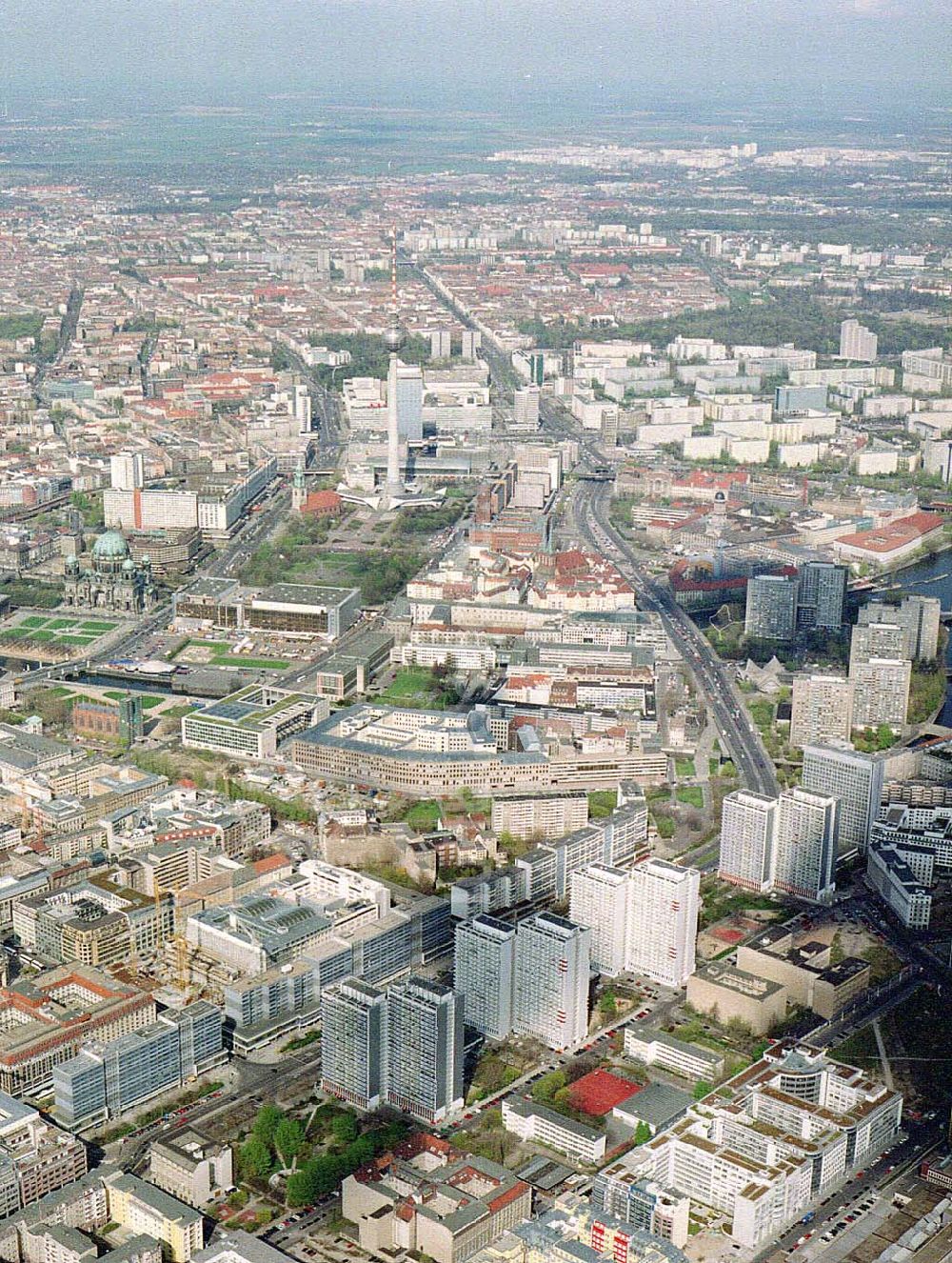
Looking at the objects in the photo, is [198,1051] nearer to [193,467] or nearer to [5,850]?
[5,850]

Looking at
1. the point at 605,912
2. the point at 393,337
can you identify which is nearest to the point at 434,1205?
the point at 605,912

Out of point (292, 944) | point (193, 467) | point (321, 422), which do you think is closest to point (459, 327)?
point (321, 422)

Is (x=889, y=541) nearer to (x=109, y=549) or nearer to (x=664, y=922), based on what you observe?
(x=109, y=549)

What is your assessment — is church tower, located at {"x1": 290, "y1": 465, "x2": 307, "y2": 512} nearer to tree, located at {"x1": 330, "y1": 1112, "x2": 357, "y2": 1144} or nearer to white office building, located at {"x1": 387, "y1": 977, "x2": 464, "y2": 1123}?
white office building, located at {"x1": 387, "y1": 977, "x2": 464, "y2": 1123}

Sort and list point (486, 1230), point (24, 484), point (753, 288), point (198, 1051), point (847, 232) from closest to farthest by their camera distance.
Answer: point (486, 1230) → point (198, 1051) → point (24, 484) → point (753, 288) → point (847, 232)

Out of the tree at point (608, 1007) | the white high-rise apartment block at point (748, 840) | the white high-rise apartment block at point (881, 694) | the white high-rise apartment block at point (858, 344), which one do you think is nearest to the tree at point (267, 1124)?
the tree at point (608, 1007)

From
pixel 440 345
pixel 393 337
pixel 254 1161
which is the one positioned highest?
pixel 393 337

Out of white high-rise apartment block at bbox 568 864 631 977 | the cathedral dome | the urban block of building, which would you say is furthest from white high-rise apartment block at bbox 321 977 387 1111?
the cathedral dome
